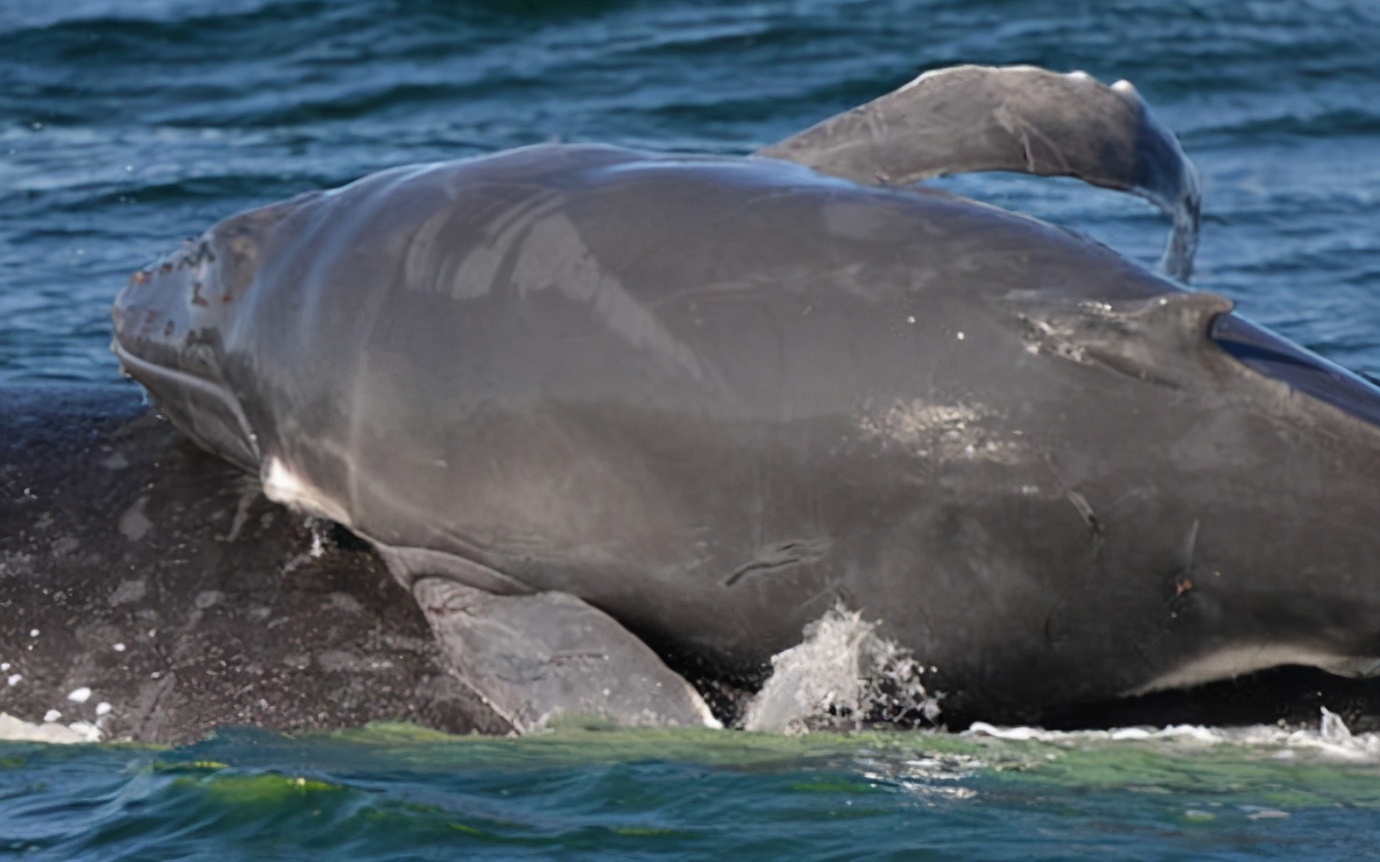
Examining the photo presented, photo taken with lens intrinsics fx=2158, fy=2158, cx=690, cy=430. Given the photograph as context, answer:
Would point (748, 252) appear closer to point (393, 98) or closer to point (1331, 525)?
point (1331, 525)

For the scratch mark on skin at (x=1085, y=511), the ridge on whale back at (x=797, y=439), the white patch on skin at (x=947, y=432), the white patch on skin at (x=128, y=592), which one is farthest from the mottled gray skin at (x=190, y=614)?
the scratch mark on skin at (x=1085, y=511)

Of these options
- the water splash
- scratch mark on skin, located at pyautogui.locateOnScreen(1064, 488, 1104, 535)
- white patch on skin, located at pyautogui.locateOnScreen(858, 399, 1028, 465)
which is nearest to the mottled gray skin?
the water splash

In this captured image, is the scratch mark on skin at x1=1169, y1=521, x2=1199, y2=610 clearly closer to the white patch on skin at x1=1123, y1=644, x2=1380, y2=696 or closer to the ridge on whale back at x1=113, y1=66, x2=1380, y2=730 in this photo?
the ridge on whale back at x1=113, y1=66, x2=1380, y2=730

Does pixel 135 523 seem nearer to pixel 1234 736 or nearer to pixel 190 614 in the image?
pixel 190 614

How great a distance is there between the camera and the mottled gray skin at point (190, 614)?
21.9ft

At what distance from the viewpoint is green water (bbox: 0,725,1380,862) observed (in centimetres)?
531

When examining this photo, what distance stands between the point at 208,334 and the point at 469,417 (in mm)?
1370

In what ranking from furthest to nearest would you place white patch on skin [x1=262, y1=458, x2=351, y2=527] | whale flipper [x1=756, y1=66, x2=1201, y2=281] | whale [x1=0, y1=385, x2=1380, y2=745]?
whale flipper [x1=756, y1=66, x2=1201, y2=281] → white patch on skin [x1=262, y1=458, x2=351, y2=527] → whale [x1=0, y1=385, x2=1380, y2=745]

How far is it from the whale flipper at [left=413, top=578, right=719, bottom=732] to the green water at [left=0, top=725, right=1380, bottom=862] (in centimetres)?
8

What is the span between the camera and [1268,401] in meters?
5.90

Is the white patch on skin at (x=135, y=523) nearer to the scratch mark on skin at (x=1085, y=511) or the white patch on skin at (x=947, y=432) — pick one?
the white patch on skin at (x=947, y=432)

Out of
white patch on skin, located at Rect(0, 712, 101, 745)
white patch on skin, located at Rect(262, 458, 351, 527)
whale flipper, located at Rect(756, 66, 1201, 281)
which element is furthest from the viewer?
whale flipper, located at Rect(756, 66, 1201, 281)

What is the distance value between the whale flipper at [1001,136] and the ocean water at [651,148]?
6.46 ft

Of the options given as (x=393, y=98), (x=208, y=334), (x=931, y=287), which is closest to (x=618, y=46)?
(x=393, y=98)
